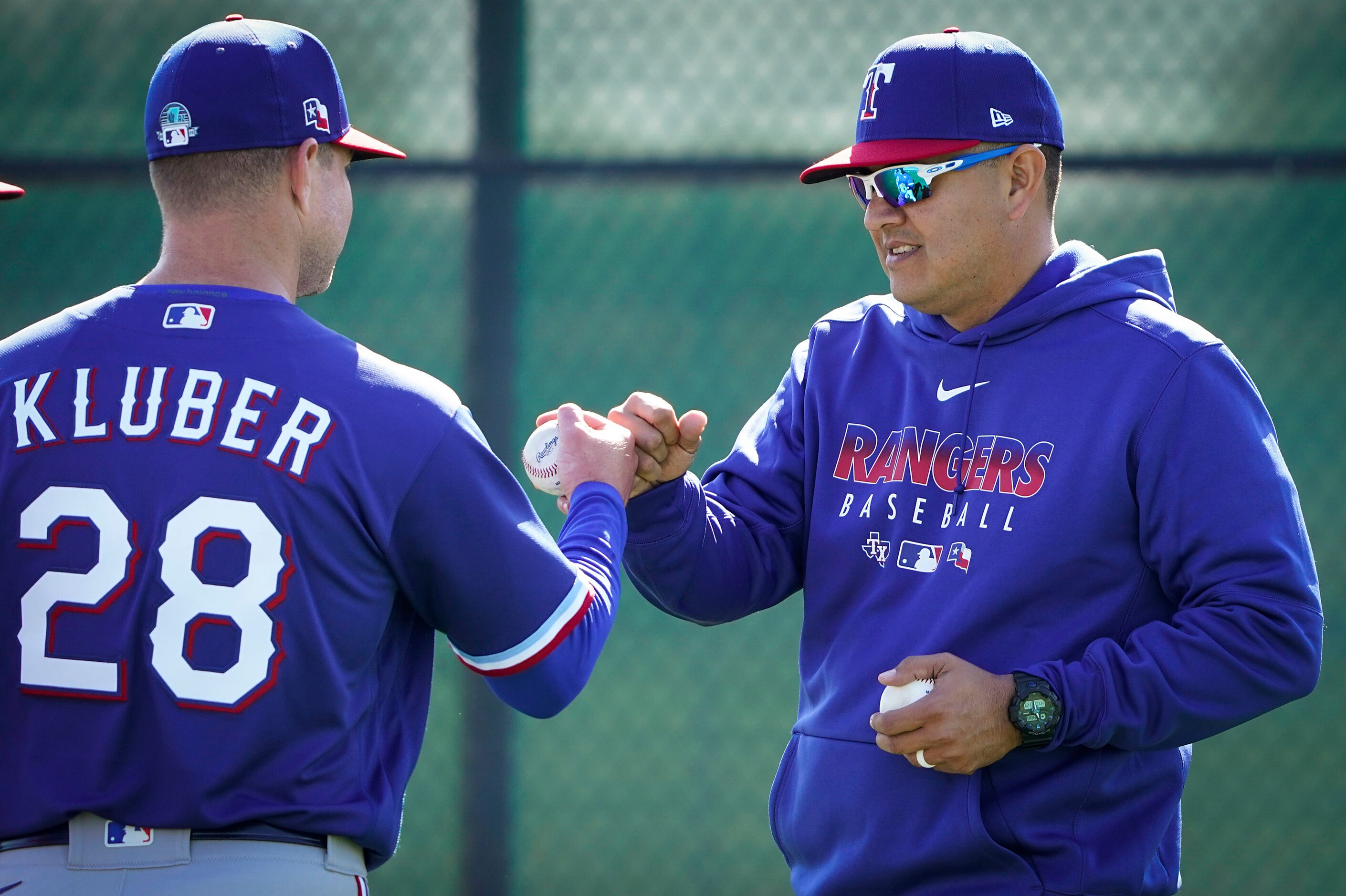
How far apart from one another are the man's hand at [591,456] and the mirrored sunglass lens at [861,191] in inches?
24.8

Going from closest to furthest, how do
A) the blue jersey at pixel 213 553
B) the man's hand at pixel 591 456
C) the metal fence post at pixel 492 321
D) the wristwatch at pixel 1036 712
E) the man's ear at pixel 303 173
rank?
the blue jersey at pixel 213 553 < the man's ear at pixel 303 173 < the wristwatch at pixel 1036 712 < the man's hand at pixel 591 456 < the metal fence post at pixel 492 321

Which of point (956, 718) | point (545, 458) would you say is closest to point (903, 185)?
point (545, 458)

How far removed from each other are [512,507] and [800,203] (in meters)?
2.39

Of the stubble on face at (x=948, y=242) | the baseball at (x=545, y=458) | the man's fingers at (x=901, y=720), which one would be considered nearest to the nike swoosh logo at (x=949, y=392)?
the stubble on face at (x=948, y=242)

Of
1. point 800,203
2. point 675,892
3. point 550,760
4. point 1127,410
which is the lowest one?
point 675,892

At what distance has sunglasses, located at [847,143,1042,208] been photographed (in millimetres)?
2299

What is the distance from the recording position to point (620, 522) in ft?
6.99

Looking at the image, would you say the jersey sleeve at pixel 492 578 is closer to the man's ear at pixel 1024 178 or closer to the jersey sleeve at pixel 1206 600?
the jersey sleeve at pixel 1206 600

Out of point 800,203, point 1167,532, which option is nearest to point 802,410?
point 1167,532

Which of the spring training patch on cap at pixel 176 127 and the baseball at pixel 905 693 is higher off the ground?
the spring training patch on cap at pixel 176 127

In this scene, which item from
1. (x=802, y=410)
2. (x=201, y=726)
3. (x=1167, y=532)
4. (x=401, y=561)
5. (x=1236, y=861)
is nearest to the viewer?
(x=201, y=726)

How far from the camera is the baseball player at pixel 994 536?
203 centimetres

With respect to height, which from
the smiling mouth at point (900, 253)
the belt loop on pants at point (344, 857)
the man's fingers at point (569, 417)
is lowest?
the belt loop on pants at point (344, 857)

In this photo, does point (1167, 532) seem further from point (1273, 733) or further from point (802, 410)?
point (1273, 733)
